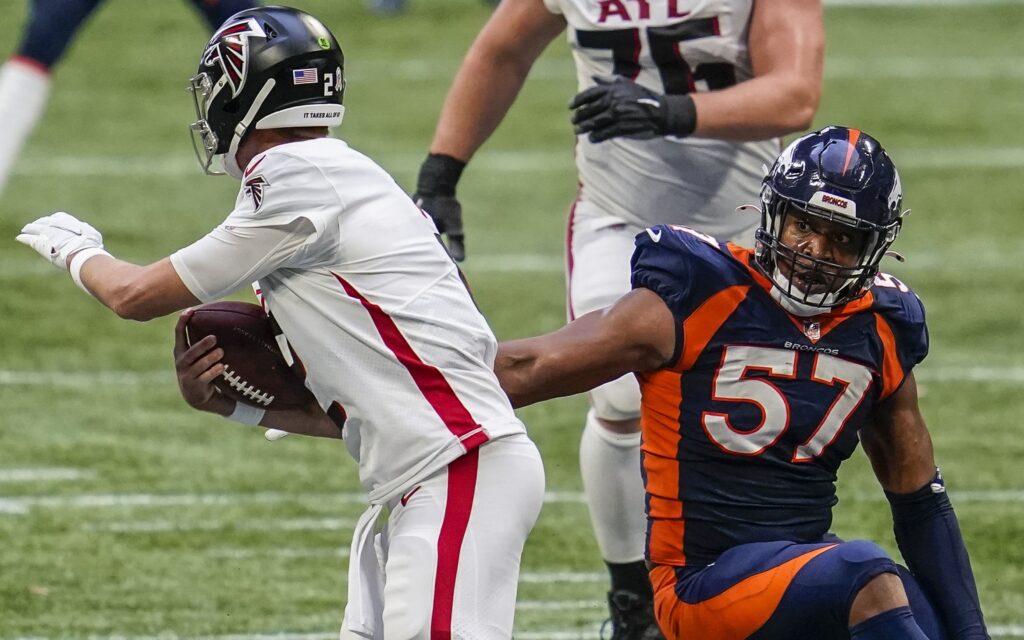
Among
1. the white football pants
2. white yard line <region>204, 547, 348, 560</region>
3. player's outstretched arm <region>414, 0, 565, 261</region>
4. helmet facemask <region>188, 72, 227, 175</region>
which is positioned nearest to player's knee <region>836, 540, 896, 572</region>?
the white football pants

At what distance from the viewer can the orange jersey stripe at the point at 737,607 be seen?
354 cm

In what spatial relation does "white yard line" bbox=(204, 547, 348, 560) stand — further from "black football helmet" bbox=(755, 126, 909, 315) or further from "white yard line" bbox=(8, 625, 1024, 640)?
"black football helmet" bbox=(755, 126, 909, 315)

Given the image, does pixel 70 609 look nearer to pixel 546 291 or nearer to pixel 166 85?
pixel 546 291

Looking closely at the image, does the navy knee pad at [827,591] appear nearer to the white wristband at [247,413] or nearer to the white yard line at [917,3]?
the white wristband at [247,413]

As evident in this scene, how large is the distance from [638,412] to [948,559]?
3.54 feet

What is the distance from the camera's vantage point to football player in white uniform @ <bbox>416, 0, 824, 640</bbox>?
457cm

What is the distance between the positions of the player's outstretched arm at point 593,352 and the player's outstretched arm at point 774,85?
2.79 ft

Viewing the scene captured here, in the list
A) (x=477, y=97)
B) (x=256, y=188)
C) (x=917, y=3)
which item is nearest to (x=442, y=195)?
(x=477, y=97)

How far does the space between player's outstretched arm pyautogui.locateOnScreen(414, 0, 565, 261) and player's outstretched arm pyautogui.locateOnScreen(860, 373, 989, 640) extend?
1565 mm

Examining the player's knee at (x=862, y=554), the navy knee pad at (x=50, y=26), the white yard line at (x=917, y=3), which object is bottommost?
the white yard line at (x=917, y=3)

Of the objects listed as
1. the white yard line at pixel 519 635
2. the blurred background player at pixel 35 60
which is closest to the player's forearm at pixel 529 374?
the white yard line at pixel 519 635

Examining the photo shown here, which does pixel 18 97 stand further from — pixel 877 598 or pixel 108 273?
pixel 877 598

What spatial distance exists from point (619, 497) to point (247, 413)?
127cm

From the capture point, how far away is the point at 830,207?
142 inches
